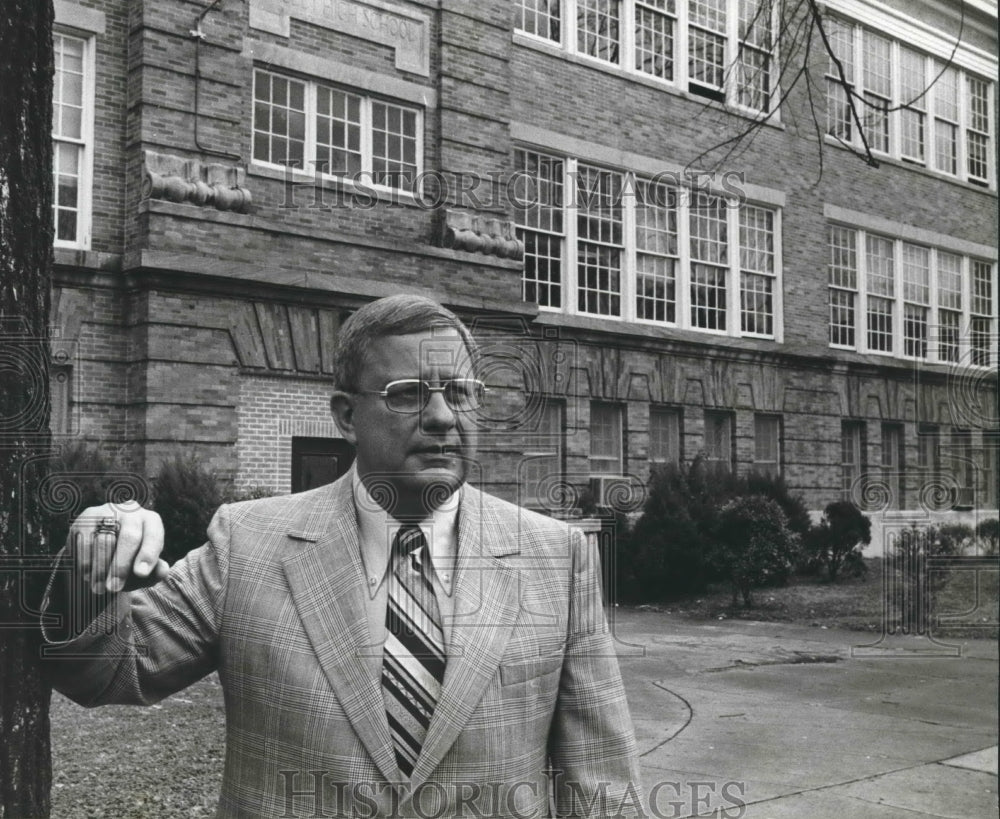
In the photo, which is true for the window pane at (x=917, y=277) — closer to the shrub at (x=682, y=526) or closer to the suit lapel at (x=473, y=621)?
the shrub at (x=682, y=526)

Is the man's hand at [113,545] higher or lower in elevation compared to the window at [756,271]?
lower

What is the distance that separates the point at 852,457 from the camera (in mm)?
16859

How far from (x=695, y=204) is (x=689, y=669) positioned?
23.1ft

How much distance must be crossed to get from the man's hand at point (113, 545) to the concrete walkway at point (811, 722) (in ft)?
10.7

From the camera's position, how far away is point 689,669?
31.2ft

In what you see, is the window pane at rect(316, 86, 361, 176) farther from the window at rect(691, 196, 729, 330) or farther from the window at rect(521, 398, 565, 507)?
the window at rect(691, 196, 729, 330)

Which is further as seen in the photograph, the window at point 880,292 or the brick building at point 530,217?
the window at point 880,292

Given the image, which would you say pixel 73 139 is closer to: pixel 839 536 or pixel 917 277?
pixel 917 277

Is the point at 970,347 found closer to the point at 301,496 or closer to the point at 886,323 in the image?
the point at 886,323

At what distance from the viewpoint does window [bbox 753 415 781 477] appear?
A: 1636 centimetres

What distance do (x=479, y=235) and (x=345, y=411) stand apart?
8534 mm

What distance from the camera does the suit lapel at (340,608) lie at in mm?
2195

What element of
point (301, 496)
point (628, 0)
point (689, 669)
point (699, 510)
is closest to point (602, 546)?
point (699, 510)

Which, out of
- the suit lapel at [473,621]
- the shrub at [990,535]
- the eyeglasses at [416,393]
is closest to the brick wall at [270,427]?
the suit lapel at [473,621]
